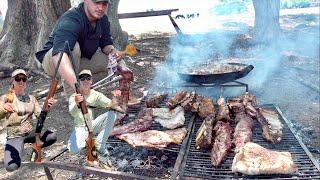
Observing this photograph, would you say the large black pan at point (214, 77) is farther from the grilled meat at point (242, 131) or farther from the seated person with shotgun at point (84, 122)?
the seated person with shotgun at point (84, 122)

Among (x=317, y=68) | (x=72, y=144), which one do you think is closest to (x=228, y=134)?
(x=72, y=144)

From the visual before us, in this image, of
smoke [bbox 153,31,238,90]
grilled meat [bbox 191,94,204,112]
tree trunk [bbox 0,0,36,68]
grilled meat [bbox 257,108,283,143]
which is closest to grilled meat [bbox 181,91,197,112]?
grilled meat [bbox 191,94,204,112]

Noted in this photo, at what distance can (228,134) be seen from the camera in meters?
4.34

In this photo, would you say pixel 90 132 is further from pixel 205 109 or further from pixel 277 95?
pixel 277 95

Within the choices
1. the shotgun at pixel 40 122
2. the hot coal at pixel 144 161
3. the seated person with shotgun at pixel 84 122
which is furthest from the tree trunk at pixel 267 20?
the shotgun at pixel 40 122

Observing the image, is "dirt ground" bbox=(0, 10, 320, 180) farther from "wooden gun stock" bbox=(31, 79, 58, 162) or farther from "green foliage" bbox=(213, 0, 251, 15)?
"green foliage" bbox=(213, 0, 251, 15)

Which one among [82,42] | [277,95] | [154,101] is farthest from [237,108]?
[277,95]

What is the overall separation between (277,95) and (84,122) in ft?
15.7

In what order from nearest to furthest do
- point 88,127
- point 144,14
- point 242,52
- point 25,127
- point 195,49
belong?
point 88,127
point 25,127
point 242,52
point 195,49
point 144,14

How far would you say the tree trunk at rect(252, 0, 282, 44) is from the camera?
454 inches

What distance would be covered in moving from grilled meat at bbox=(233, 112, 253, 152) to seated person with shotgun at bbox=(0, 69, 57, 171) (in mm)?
2805

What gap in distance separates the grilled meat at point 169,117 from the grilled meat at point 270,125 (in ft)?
3.65

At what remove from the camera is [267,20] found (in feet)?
38.2

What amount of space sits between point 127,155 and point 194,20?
15112 mm
